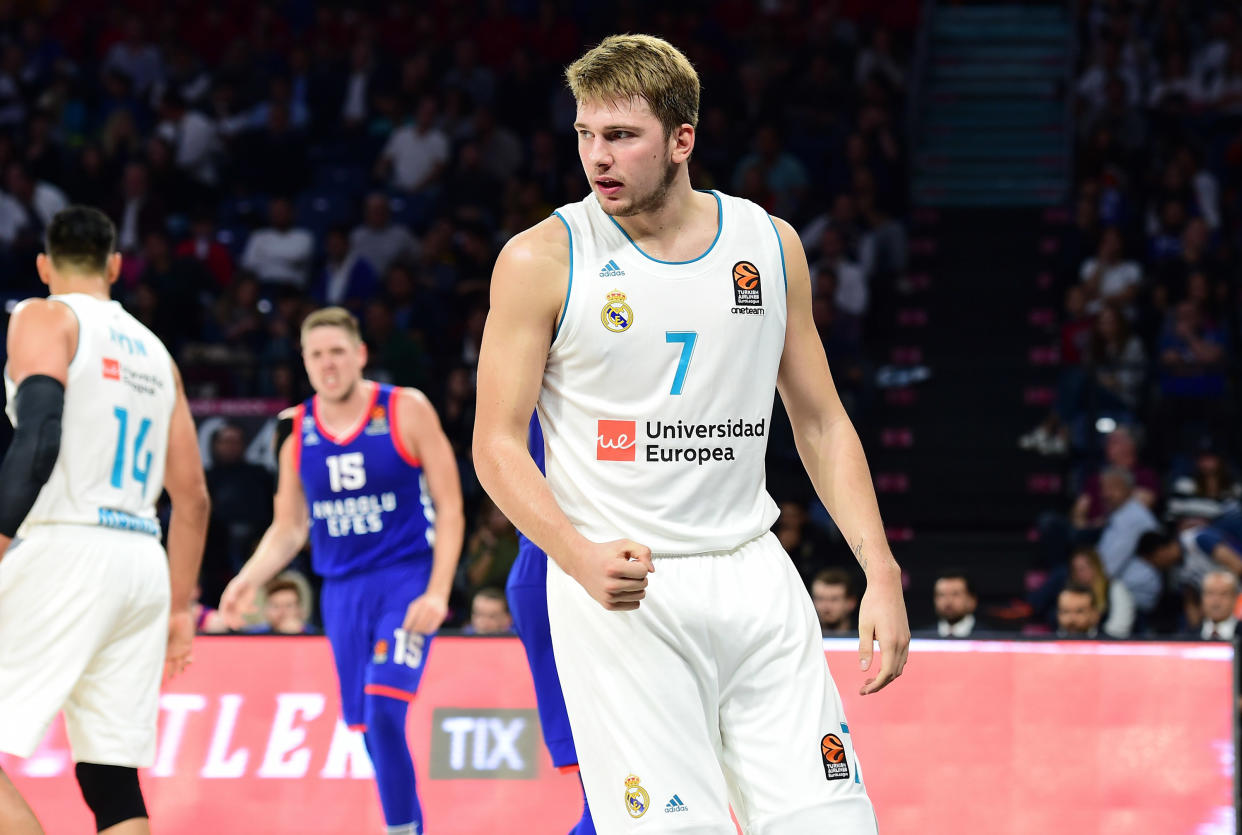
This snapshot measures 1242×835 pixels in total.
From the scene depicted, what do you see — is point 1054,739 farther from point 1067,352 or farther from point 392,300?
point 392,300

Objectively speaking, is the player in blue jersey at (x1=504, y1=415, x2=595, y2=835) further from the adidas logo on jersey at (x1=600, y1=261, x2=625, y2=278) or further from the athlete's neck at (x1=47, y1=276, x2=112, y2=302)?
the athlete's neck at (x1=47, y1=276, x2=112, y2=302)

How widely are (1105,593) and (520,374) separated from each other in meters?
7.26

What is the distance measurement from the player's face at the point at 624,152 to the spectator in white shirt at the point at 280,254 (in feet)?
35.4

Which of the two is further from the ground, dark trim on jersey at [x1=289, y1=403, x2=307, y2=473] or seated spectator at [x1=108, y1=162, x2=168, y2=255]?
seated spectator at [x1=108, y1=162, x2=168, y2=255]

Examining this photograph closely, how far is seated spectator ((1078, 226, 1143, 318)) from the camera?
1277cm

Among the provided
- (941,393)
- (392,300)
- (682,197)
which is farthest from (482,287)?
(682,197)

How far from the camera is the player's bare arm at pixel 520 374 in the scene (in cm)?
321

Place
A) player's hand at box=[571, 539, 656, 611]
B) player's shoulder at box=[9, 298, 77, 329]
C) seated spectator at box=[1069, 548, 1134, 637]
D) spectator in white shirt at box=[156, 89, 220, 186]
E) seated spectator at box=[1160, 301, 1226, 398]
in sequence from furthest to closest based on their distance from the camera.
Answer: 1. spectator in white shirt at box=[156, 89, 220, 186]
2. seated spectator at box=[1160, 301, 1226, 398]
3. seated spectator at box=[1069, 548, 1134, 637]
4. player's shoulder at box=[9, 298, 77, 329]
5. player's hand at box=[571, 539, 656, 611]

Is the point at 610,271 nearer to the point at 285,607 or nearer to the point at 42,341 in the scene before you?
the point at 42,341

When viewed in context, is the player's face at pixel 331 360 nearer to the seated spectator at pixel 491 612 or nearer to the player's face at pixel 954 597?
the seated spectator at pixel 491 612

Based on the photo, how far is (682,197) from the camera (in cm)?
347

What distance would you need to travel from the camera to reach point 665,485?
336 centimetres

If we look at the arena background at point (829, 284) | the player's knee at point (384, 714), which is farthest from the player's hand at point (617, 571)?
the arena background at point (829, 284)

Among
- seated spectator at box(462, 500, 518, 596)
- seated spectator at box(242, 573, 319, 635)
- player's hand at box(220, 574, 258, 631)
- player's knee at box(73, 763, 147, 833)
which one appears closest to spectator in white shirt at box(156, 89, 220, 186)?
seated spectator at box(462, 500, 518, 596)
